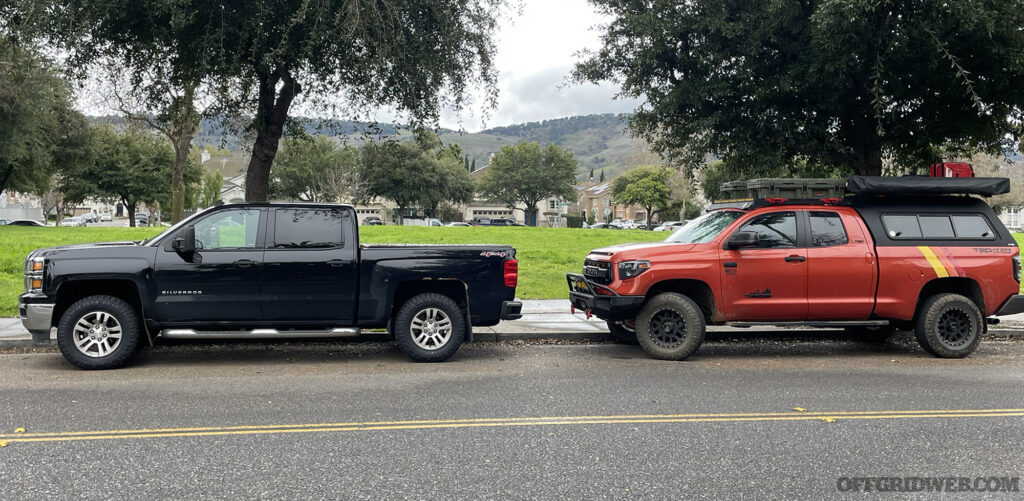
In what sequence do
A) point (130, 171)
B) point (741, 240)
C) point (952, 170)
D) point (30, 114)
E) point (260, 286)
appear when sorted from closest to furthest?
point (260, 286) → point (741, 240) → point (952, 170) → point (30, 114) → point (130, 171)

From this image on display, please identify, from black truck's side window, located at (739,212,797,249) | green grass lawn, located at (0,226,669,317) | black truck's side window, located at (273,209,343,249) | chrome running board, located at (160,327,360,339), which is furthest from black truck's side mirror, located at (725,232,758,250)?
green grass lawn, located at (0,226,669,317)

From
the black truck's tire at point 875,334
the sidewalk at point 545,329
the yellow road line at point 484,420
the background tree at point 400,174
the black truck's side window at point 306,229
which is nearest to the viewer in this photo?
the yellow road line at point 484,420

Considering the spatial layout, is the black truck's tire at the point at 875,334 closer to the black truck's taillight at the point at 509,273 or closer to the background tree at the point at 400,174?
the black truck's taillight at the point at 509,273

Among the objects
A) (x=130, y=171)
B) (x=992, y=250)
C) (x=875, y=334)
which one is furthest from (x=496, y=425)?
(x=130, y=171)

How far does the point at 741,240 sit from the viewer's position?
9031 mm

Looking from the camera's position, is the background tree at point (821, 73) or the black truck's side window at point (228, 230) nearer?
the black truck's side window at point (228, 230)

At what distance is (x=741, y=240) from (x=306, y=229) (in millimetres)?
5152

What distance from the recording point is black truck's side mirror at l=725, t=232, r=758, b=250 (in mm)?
9031

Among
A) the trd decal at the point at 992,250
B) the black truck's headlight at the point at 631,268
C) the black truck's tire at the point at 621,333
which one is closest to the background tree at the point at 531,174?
the black truck's tire at the point at 621,333

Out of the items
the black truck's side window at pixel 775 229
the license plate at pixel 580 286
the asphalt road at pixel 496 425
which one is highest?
the black truck's side window at pixel 775 229

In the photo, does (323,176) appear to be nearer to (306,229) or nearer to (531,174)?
(531,174)

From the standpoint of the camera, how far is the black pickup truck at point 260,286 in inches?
324

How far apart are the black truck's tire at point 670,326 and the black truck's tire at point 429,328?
223 cm

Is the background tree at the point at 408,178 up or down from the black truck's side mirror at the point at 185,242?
up
